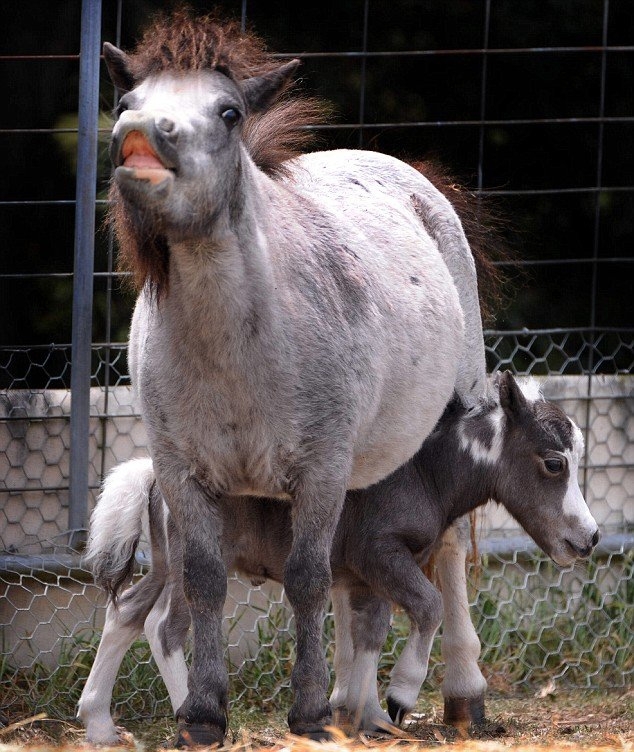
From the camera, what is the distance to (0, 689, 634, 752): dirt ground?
15.1 feet

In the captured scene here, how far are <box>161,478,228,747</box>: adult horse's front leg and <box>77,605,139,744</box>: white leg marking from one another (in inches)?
37.8

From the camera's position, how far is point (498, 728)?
5.03 metres

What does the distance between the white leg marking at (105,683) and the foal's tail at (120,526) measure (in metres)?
0.12

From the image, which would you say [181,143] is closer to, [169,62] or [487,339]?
[169,62]

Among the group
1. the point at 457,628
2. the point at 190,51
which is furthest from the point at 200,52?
the point at 457,628

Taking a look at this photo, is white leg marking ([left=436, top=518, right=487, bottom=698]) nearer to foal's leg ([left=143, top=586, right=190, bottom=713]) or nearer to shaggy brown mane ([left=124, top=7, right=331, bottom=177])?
foal's leg ([left=143, top=586, right=190, bottom=713])

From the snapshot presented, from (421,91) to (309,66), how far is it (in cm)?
75

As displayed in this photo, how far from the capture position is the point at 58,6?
707 centimetres

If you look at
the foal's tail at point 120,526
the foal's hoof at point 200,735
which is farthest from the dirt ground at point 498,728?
the foal's tail at point 120,526

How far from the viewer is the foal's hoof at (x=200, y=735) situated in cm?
377

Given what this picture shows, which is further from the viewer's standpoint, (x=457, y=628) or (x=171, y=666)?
(x=457, y=628)

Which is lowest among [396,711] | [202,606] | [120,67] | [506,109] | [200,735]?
[396,711]

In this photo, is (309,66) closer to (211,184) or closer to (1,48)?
(1,48)

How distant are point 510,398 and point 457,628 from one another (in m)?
0.98
